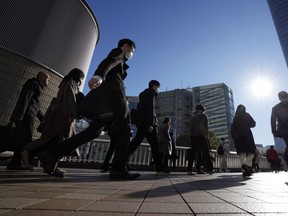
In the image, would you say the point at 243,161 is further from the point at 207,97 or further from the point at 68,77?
the point at 207,97

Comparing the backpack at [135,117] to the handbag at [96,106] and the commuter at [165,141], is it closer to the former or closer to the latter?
the handbag at [96,106]

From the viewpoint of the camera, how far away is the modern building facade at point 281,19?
308ft

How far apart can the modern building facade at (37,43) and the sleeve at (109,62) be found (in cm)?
1073

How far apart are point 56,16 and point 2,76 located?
5712mm

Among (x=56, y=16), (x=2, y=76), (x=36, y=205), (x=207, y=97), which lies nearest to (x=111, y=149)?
(x=36, y=205)

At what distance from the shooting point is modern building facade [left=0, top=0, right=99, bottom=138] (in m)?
12.1

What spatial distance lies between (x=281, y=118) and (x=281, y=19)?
117776 mm

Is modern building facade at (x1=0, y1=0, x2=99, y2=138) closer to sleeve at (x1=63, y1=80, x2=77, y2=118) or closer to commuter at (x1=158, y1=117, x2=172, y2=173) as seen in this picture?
commuter at (x1=158, y1=117, x2=172, y2=173)

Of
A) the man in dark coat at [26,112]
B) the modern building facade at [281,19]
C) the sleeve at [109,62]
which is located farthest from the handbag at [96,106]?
the modern building facade at [281,19]

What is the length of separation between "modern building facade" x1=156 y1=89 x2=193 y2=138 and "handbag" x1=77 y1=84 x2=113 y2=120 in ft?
243

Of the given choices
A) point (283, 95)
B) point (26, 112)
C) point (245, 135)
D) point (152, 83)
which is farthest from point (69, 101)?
point (283, 95)

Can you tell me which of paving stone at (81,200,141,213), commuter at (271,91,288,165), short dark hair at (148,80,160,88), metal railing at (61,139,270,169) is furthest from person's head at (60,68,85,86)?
metal railing at (61,139,270,169)

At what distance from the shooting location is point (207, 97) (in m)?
100

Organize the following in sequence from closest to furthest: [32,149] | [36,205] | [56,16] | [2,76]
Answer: [36,205] → [32,149] → [2,76] → [56,16]
